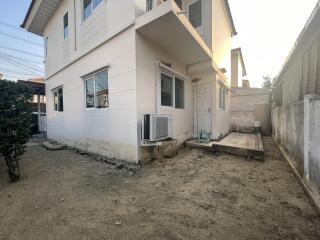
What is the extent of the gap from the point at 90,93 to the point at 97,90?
0.51 metres

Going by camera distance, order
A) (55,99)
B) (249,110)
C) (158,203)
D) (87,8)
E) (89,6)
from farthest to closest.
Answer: (249,110), (55,99), (87,8), (89,6), (158,203)

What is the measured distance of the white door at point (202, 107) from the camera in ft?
21.8

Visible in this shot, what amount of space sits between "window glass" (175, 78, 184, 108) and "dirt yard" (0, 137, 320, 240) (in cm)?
243

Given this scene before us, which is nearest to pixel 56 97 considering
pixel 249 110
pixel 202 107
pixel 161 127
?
pixel 161 127

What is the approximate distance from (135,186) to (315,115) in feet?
10.5

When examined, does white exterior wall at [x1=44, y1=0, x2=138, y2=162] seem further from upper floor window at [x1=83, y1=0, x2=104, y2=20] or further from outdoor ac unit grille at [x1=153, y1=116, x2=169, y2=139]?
outdoor ac unit grille at [x1=153, y1=116, x2=169, y2=139]

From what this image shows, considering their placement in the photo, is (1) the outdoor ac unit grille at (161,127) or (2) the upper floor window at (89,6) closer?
(1) the outdoor ac unit grille at (161,127)

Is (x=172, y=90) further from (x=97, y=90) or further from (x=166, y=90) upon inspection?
(x=97, y=90)

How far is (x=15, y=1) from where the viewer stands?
1162cm

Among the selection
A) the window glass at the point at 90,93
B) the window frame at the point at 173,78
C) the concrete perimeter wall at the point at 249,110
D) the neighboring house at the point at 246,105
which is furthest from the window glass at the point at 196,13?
the concrete perimeter wall at the point at 249,110

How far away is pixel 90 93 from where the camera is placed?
5.80 m

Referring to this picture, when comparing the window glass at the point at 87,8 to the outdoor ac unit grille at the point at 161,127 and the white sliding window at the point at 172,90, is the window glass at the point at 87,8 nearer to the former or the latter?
the white sliding window at the point at 172,90

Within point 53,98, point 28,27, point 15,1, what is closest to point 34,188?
point 53,98

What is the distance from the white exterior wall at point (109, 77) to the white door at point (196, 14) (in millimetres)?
3283
